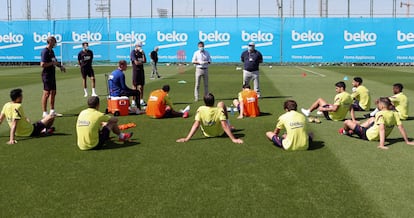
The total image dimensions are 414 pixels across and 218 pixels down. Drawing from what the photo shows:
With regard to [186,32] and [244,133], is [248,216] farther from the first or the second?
[186,32]

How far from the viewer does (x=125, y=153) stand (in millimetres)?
7867

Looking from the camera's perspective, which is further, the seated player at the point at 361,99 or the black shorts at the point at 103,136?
the seated player at the point at 361,99

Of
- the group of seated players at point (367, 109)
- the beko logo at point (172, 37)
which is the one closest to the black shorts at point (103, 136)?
the group of seated players at point (367, 109)

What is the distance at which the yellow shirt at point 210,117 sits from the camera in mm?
8672

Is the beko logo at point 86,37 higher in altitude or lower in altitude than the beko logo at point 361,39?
higher

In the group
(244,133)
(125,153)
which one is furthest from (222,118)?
(125,153)

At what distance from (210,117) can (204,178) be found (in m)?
2.61

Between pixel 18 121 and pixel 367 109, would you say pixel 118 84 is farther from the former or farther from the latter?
pixel 367 109

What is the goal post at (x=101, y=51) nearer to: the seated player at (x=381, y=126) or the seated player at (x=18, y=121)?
the seated player at (x=18, y=121)

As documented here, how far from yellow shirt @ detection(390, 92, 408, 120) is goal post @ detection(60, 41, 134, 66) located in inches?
1429

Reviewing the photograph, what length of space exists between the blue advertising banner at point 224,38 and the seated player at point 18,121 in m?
34.8

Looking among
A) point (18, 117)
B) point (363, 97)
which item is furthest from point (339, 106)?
point (18, 117)

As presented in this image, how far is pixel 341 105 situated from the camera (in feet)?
35.8

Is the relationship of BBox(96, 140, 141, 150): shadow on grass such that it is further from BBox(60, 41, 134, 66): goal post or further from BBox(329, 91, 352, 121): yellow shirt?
BBox(60, 41, 134, 66): goal post
